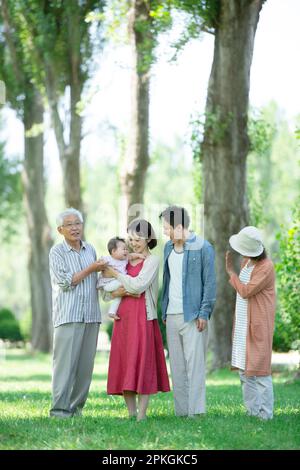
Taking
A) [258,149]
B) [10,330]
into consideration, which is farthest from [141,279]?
[10,330]

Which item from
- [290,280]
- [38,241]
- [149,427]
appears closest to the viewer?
[149,427]

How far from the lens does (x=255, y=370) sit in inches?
333

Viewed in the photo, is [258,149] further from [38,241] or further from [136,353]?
[38,241]

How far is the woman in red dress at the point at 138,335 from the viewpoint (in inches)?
339

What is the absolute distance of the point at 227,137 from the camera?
49.4ft

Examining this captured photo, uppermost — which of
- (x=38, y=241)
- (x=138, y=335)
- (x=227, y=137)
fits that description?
(x=227, y=137)

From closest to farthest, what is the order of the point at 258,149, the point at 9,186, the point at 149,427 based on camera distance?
the point at 149,427, the point at 258,149, the point at 9,186

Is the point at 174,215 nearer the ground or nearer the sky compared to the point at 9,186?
nearer the ground

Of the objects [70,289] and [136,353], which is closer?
[136,353]

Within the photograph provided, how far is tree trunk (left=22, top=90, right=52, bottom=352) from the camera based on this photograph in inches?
1054

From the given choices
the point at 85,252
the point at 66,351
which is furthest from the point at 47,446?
the point at 85,252

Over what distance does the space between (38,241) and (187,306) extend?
1915 centimetres

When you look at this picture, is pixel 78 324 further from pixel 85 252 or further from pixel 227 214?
pixel 227 214

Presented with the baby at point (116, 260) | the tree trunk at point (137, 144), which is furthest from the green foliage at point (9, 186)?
the baby at point (116, 260)
